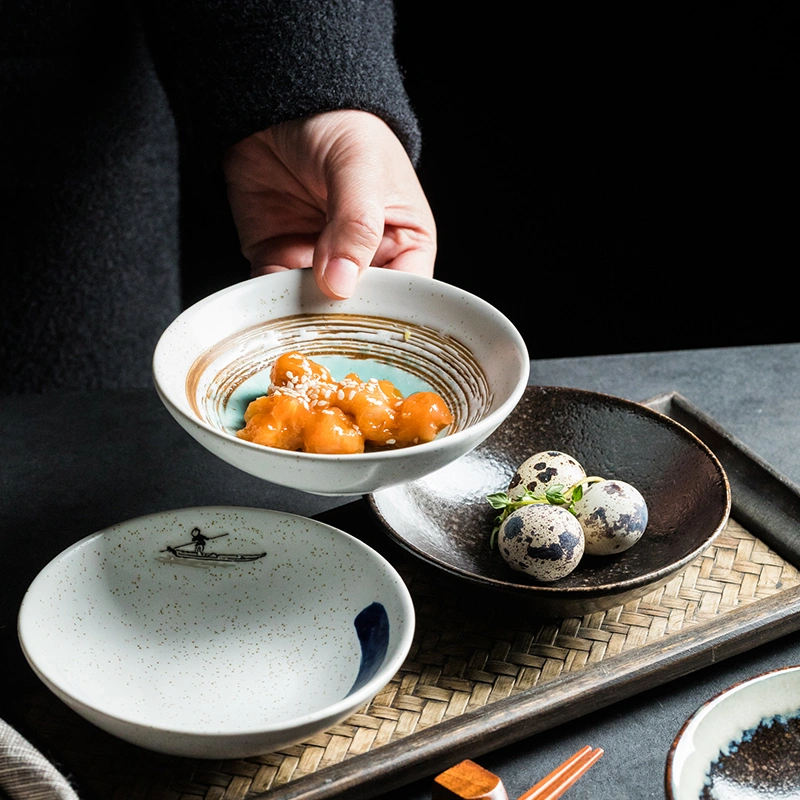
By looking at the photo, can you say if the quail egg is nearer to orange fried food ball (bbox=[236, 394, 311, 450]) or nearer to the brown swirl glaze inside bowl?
the brown swirl glaze inside bowl

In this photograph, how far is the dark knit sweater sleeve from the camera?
4.54 feet

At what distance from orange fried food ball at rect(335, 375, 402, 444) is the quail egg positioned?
242mm

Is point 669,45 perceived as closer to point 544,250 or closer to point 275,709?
point 544,250

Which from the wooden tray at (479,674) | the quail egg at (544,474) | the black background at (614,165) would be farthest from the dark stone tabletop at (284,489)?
the black background at (614,165)

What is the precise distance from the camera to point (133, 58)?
1.72m

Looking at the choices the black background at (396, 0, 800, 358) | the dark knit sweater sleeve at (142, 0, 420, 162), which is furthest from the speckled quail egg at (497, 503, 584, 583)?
the black background at (396, 0, 800, 358)

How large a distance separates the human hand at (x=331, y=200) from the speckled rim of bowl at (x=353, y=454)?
1.4 inches

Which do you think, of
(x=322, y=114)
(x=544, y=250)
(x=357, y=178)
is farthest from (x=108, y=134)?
(x=544, y=250)

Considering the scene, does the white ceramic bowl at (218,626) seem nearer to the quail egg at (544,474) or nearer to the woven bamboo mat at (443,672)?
the woven bamboo mat at (443,672)

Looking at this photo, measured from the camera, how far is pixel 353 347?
1.15 m

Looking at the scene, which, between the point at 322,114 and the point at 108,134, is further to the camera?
the point at 108,134

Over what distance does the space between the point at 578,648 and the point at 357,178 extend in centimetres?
64

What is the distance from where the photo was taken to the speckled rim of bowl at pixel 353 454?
2.81 ft

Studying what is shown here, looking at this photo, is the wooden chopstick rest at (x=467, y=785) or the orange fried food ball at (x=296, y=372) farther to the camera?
the orange fried food ball at (x=296, y=372)
